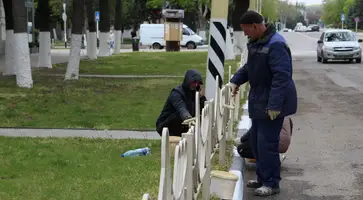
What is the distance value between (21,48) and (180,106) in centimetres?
1044

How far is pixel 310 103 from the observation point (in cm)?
1512

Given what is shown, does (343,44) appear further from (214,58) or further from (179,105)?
(179,105)

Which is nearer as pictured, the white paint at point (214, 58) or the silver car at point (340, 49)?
the white paint at point (214, 58)

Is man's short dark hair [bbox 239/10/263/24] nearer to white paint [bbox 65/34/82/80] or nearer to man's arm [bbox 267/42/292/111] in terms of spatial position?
man's arm [bbox 267/42/292/111]

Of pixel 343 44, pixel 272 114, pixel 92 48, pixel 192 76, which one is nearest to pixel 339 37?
pixel 343 44

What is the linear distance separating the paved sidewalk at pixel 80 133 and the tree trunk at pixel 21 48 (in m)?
6.59

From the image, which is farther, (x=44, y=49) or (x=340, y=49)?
(x=340, y=49)

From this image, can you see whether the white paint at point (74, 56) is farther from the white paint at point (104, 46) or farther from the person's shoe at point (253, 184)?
the white paint at point (104, 46)

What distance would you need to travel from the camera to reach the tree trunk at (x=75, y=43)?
64.0 ft

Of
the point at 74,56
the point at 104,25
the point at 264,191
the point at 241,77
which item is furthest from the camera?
the point at 104,25

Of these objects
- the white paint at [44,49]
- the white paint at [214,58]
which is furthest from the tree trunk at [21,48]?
the white paint at [214,58]

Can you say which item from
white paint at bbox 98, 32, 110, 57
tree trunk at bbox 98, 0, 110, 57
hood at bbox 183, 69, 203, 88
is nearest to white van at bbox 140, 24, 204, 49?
white paint at bbox 98, 32, 110, 57

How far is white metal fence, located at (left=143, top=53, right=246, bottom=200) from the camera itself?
3607 mm

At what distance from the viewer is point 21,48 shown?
17109 mm
